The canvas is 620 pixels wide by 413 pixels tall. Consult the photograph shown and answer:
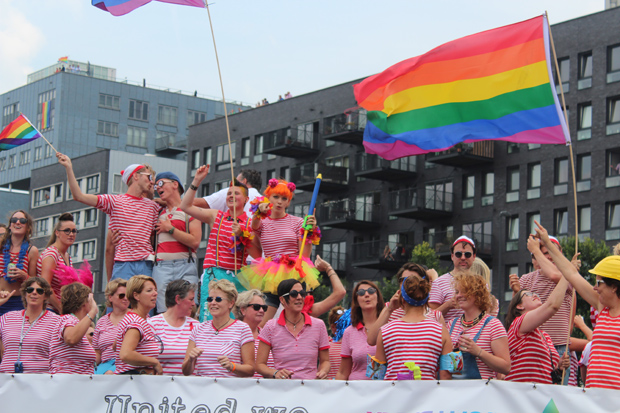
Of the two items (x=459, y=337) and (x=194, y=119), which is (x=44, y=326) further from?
(x=194, y=119)

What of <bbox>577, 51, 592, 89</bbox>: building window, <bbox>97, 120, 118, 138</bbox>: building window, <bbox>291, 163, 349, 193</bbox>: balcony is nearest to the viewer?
<bbox>577, 51, 592, 89</bbox>: building window

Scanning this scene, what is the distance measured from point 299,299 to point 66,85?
89576mm

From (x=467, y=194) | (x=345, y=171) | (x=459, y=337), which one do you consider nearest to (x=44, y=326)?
(x=459, y=337)

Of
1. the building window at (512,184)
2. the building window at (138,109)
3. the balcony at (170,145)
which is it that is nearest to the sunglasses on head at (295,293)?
the building window at (512,184)

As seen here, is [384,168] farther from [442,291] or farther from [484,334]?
[484,334]

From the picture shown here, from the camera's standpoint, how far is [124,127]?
100125 mm

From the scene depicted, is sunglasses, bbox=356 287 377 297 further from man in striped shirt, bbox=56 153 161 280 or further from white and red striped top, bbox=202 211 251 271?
man in striped shirt, bbox=56 153 161 280

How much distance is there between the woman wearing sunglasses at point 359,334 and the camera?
984 cm

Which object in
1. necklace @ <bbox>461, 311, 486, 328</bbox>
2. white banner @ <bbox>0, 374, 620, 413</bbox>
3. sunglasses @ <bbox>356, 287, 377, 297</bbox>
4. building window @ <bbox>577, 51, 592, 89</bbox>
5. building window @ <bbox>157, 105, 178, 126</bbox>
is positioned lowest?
white banner @ <bbox>0, 374, 620, 413</bbox>

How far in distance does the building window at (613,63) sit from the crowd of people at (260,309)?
124ft

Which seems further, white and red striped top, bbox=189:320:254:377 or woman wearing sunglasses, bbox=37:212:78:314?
woman wearing sunglasses, bbox=37:212:78:314

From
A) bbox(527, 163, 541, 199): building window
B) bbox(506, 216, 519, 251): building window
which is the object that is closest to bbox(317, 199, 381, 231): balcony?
bbox(506, 216, 519, 251): building window

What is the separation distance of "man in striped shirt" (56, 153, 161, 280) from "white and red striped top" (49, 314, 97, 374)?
1.75m

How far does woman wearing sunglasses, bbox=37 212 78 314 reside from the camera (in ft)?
38.7
